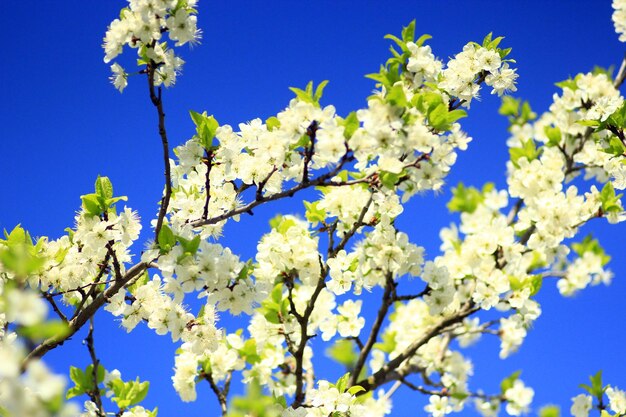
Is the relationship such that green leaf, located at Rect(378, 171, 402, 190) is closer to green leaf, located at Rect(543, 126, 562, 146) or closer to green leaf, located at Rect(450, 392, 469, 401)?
green leaf, located at Rect(450, 392, 469, 401)

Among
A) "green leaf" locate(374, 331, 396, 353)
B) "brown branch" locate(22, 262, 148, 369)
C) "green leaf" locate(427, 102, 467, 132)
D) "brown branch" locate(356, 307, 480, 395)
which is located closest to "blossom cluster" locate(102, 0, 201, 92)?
"brown branch" locate(22, 262, 148, 369)

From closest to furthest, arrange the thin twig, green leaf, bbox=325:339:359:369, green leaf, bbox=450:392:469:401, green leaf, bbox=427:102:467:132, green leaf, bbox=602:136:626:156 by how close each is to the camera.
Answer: green leaf, bbox=427:102:467:132
green leaf, bbox=602:136:626:156
the thin twig
green leaf, bbox=325:339:359:369
green leaf, bbox=450:392:469:401

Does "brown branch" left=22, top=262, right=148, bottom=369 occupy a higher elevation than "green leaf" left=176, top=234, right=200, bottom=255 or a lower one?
lower

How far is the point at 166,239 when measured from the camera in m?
2.62

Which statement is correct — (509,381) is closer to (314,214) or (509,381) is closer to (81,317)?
(314,214)

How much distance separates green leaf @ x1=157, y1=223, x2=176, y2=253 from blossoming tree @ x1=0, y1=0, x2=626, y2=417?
0.01 meters

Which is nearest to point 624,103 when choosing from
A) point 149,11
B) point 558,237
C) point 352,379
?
point 558,237

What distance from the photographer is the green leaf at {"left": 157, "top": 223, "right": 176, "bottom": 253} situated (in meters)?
2.61

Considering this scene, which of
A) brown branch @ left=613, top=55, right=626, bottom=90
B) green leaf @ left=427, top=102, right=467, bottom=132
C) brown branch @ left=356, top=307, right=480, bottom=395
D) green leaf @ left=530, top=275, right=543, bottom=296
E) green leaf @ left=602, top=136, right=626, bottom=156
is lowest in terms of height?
brown branch @ left=356, top=307, right=480, bottom=395

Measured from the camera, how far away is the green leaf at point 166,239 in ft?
8.55

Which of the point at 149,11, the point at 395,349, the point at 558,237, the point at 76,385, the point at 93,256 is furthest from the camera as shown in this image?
the point at 395,349

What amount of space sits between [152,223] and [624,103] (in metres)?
2.89

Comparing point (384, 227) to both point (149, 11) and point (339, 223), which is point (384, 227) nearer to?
point (339, 223)

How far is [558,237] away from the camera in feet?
12.3
